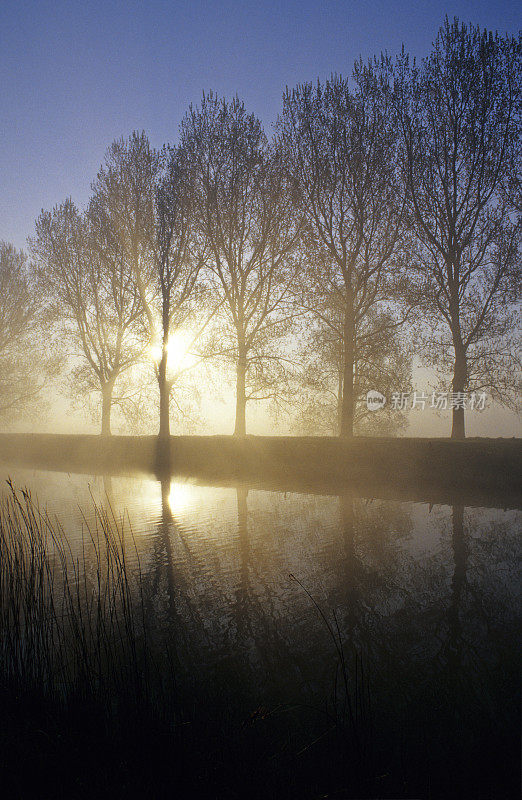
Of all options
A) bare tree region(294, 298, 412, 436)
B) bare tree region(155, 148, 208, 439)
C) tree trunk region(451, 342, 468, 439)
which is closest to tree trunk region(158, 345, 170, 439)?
bare tree region(155, 148, 208, 439)

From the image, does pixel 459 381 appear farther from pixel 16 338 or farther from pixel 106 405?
pixel 16 338

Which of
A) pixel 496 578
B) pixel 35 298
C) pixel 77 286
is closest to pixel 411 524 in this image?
pixel 496 578

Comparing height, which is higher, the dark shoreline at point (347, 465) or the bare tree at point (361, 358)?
the bare tree at point (361, 358)

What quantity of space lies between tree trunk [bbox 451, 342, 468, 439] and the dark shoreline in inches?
53.5

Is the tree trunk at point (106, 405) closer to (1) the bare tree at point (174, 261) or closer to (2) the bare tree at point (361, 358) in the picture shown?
(1) the bare tree at point (174, 261)

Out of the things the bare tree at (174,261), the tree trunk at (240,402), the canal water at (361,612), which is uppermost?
the bare tree at (174,261)

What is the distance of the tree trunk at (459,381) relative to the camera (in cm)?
1791

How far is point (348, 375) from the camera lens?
19094 mm

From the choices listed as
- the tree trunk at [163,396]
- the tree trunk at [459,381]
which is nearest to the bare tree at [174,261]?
the tree trunk at [163,396]

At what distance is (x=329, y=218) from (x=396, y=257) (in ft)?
9.54

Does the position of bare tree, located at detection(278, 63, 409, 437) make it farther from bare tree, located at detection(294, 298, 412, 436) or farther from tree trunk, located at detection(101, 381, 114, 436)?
tree trunk, located at detection(101, 381, 114, 436)

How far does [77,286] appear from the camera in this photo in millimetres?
26969

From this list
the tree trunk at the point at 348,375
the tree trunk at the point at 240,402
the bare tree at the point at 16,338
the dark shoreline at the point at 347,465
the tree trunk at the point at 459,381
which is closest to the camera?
the dark shoreline at the point at 347,465

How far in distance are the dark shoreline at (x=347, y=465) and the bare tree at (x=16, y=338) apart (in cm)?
1084
